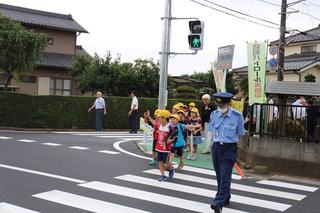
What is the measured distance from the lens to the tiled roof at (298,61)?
3231cm

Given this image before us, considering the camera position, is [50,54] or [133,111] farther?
[50,54]

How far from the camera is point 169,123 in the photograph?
9.34 meters

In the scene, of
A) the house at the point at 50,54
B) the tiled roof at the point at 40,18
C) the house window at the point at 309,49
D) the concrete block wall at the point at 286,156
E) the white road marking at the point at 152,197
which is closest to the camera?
the white road marking at the point at 152,197

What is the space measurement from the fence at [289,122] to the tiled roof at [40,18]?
2556 centimetres

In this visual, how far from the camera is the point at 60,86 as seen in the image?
110ft

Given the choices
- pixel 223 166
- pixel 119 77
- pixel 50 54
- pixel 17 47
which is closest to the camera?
pixel 223 166

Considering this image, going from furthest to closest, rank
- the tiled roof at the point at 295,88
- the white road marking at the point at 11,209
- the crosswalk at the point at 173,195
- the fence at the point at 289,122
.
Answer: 1. the tiled roof at the point at 295,88
2. the fence at the point at 289,122
3. the crosswalk at the point at 173,195
4. the white road marking at the point at 11,209

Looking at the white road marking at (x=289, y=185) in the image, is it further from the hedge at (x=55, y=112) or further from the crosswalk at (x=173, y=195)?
the hedge at (x=55, y=112)

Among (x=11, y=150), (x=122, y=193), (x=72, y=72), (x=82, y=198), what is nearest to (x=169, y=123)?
(x=122, y=193)

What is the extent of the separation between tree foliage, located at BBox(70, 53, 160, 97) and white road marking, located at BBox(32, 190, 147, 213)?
20263 millimetres

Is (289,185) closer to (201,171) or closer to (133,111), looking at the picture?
(201,171)

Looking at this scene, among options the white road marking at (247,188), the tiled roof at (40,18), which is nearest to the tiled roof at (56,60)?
the tiled roof at (40,18)

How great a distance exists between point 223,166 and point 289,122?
14.6 feet

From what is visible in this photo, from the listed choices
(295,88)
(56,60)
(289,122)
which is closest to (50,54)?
(56,60)
